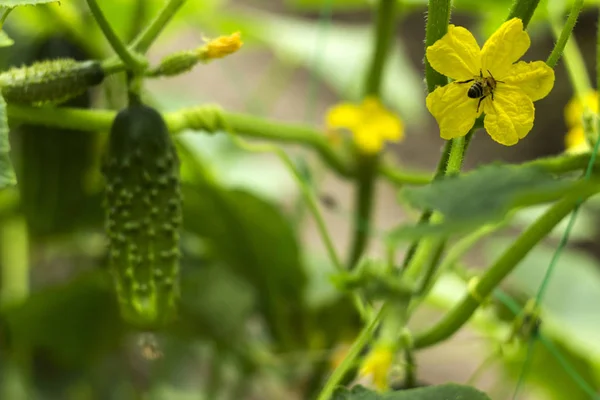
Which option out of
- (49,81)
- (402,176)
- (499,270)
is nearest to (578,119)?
(402,176)

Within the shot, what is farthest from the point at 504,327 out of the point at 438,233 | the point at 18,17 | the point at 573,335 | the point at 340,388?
the point at 18,17

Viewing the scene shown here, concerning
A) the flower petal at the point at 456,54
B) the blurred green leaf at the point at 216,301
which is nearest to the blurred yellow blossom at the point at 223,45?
the flower petal at the point at 456,54

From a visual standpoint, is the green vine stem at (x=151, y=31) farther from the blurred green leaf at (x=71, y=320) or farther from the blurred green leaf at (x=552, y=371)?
the blurred green leaf at (x=552, y=371)

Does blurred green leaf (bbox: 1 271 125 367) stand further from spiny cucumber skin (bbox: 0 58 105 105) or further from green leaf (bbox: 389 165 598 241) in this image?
green leaf (bbox: 389 165 598 241)

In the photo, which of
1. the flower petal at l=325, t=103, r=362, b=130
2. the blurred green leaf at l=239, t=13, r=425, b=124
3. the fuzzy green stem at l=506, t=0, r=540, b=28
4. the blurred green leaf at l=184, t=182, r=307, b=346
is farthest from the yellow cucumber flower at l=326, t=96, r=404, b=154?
the blurred green leaf at l=239, t=13, r=425, b=124

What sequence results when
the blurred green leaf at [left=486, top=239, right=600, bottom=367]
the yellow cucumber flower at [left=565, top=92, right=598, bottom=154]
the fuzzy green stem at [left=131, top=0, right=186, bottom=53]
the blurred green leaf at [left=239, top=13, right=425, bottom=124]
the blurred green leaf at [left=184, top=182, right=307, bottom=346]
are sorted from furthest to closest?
the blurred green leaf at [left=239, top=13, right=425, bottom=124] < the blurred green leaf at [left=486, top=239, right=600, bottom=367] < the blurred green leaf at [left=184, top=182, right=307, bottom=346] < the yellow cucumber flower at [left=565, top=92, right=598, bottom=154] < the fuzzy green stem at [left=131, top=0, right=186, bottom=53]

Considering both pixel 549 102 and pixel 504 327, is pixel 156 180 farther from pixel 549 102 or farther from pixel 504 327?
pixel 549 102
